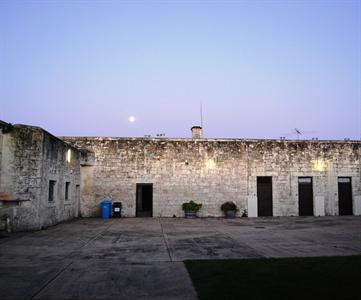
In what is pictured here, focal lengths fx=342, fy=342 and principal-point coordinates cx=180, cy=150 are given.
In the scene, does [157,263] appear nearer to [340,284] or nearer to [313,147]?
[340,284]

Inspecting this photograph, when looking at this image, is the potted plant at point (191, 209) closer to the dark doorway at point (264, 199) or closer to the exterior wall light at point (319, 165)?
the dark doorway at point (264, 199)

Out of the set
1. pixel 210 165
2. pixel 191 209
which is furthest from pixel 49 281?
pixel 210 165

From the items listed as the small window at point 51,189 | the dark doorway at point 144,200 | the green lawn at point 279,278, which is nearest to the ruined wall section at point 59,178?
the small window at point 51,189

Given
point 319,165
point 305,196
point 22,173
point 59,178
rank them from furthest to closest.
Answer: point 319,165 < point 305,196 < point 59,178 < point 22,173

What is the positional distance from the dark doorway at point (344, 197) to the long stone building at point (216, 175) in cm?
6

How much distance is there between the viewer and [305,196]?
2178cm

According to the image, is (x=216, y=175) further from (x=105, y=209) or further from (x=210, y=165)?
(x=105, y=209)

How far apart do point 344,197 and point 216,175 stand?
28.0 feet

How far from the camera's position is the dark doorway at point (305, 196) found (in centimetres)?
2167

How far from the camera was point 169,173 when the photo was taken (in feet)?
68.7

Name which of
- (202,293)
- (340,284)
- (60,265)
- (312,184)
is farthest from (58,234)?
(312,184)

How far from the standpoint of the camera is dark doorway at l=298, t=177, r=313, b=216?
21.7 meters

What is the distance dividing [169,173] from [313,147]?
372 inches

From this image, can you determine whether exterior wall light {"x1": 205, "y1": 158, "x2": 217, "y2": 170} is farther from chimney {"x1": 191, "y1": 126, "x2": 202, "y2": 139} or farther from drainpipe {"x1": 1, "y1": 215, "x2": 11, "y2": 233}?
drainpipe {"x1": 1, "y1": 215, "x2": 11, "y2": 233}
